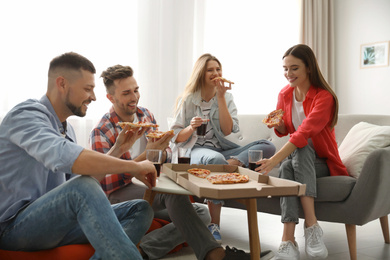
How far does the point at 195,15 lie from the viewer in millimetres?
4645

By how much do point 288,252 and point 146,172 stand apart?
1180 mm

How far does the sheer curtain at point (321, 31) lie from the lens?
217 inches

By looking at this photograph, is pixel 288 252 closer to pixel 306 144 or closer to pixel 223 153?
pixel 306 144

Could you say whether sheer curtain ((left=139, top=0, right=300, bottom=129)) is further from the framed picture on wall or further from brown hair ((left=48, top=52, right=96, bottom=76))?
brown hair ((left=48, top=52, right=96, bottom=76))

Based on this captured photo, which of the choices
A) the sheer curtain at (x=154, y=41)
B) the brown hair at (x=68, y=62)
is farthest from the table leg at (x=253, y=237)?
the sheer curtain at (x=154, y=41)

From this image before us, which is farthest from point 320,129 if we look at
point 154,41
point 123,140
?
point 154,41

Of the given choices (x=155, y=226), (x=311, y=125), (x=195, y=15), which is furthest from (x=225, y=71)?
(x=155, y=226)

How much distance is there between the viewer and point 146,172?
173 cm

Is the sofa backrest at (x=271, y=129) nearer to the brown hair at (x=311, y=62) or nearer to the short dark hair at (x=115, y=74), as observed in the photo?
the brown hair at (x=311, y=62)

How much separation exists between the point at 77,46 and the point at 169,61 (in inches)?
42.3

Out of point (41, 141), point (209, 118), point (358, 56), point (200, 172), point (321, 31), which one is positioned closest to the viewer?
point (41, 141)

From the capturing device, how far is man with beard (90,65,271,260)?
2.02 meters

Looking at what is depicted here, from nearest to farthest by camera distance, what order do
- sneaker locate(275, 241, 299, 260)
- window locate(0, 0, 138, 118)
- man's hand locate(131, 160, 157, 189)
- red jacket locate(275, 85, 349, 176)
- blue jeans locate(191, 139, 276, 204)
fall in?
man's hand locate(131, 160, 157, 189) < sneaker locate(275, 241, 299, 260) < red jacket locate(275, 85, 349, 176) < blue jeans locate(191, 139, 276, 204) < window locate(0, 0, 138, 118)

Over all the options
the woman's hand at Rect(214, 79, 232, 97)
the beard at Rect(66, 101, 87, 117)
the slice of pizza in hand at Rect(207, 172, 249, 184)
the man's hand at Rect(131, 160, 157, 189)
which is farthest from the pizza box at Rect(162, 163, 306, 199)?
the woman's hand at Rect(214, 79, 232, 97)
